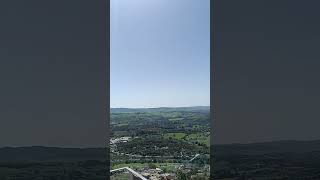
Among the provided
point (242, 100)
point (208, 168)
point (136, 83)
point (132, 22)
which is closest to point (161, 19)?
point (132, 22)

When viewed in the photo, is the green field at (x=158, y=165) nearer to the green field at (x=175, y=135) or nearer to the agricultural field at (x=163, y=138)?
the agricultural field at (x=163, y=138)

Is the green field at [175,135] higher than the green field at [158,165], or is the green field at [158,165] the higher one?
the green field at [175,135]

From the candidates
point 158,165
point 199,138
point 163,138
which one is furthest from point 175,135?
point 158,165

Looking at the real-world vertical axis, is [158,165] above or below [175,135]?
below

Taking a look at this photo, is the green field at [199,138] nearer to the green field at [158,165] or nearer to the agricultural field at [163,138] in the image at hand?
the agricultural field at [163,138]

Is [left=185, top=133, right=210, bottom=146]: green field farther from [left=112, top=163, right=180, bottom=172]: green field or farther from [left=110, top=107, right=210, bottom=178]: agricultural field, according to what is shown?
[left=112, top=163, right=180, bottom=172]: green field

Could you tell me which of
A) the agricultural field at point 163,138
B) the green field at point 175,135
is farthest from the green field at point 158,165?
the green field at point 175,135

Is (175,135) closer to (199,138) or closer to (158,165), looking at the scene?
(199,138)

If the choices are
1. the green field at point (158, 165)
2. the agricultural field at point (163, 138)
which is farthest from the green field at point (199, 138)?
the green field at point (158, 165)

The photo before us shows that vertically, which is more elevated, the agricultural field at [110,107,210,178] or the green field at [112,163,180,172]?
the agricultural field at [110,107,210,178]

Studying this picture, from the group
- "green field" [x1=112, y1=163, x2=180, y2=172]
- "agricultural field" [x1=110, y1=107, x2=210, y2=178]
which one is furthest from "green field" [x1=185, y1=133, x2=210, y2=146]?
"green field" [x1=112, y1=163, x2=180, y2=172]

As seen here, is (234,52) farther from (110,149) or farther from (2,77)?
(2,77)

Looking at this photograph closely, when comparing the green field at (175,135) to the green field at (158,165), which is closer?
the green field at (158,165)
